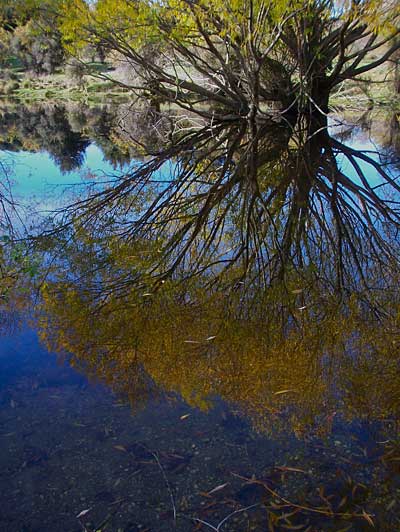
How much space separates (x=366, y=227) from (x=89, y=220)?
442cm

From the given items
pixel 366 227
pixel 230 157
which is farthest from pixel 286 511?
pixel 230 157

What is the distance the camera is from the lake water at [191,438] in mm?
2697

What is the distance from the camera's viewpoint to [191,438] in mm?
3334

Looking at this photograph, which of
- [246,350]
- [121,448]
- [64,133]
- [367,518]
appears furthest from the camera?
[64,133]

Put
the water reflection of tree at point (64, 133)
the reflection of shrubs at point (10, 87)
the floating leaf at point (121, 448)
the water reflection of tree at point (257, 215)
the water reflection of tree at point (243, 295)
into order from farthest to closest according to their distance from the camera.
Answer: the reflection of shrubs at point (10, 87) → the water reflection of tree at point (64, 133) → the water reflection of tree at point (257, 215) → the water reflection of tree at point (243, 295) → the floating leaf at point (121, 448)

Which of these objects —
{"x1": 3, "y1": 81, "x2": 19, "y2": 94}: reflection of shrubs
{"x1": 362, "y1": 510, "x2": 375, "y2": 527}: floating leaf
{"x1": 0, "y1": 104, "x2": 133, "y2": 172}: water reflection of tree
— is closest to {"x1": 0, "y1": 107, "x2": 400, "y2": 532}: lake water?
{"x1": 362, "y1": 510, "x2": 375, "y2": 527}: floating leaf

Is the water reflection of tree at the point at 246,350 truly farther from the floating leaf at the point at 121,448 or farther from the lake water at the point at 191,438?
the floating leaf at the point at 121,448

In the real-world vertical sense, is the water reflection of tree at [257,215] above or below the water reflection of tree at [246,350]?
above

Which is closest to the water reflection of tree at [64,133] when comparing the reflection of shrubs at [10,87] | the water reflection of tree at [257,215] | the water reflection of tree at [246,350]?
the water reflection of tree at [257,215]

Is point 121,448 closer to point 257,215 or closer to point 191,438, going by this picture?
point 191,438

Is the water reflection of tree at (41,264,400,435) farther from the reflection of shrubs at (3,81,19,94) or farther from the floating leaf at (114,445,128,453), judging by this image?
the reflection of shrubs at (3,81,19,94)

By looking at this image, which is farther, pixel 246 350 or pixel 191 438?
pixel 246 350

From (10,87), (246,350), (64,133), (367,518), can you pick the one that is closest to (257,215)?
(246,350)

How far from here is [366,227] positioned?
7051mm
